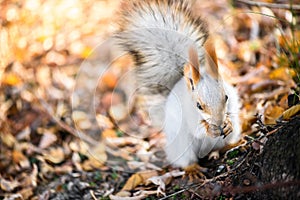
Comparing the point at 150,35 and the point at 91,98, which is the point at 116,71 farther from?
the point at 150,35

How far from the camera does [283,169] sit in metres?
1.60

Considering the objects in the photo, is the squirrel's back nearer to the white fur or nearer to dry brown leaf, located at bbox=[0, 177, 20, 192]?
the white fur

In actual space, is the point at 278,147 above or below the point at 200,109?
below

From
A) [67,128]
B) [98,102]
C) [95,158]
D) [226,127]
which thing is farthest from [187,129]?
[98,102]

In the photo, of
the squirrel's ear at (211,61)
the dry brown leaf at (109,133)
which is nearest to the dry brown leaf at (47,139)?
the dry brown leaf at (109,133)

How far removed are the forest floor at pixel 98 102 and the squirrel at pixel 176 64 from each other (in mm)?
133

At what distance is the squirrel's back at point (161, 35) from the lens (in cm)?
209

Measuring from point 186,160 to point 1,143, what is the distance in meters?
1.35

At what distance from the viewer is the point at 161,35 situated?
6.93 feet

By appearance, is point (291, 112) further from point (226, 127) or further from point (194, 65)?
point (194, 65)

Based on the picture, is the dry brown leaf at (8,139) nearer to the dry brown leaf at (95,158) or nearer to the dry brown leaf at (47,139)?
the dry brown leaf at (47,139)

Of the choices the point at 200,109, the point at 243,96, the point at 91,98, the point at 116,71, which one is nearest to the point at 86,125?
the point at 91,98

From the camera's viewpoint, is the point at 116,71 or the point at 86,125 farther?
the point at 116,71

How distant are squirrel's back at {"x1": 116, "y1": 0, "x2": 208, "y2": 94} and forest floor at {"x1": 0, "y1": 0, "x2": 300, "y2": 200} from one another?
23 cm
